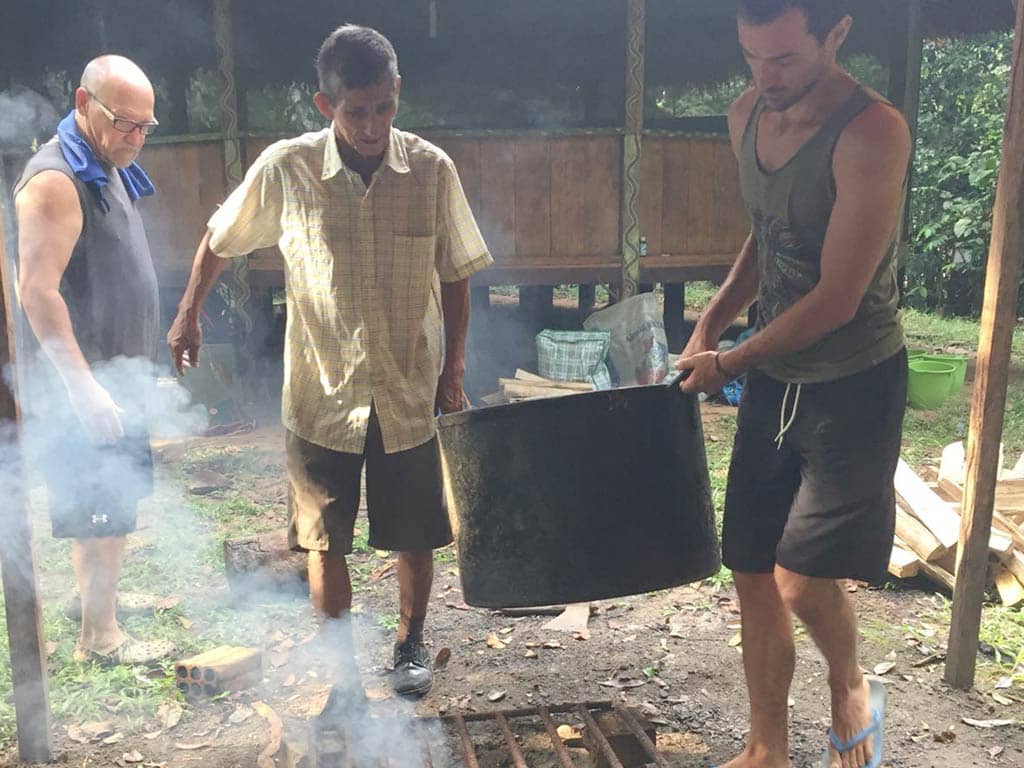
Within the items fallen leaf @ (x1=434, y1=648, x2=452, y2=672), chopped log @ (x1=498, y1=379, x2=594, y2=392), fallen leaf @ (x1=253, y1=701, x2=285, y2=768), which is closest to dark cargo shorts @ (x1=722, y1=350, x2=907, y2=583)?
fallen leaf @ (x1=434, y1=648, x2=452, y2=672)

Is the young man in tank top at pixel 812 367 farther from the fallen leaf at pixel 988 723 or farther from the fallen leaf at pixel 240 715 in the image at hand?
the fallen leaf at pixel 240 715

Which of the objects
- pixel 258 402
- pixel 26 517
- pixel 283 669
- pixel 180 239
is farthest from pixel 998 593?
pixel 180 239

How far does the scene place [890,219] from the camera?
8.07ft

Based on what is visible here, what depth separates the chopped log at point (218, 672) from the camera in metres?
3.55

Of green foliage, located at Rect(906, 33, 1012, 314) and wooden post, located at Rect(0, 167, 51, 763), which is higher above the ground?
green foliage, located at Rect(906, 33, 1012, 314)

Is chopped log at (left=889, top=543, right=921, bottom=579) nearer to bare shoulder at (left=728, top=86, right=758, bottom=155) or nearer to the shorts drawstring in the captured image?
the shorts drawstring

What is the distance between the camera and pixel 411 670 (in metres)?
3.66

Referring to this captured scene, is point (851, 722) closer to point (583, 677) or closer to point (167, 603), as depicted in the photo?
point (583, 677)

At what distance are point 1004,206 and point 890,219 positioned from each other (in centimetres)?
120

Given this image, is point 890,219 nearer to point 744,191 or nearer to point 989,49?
point 744,191

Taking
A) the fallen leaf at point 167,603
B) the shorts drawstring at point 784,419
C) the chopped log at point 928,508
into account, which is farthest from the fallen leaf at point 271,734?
the chopped log at point 928,508

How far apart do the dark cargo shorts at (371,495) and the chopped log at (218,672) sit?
0.65 m

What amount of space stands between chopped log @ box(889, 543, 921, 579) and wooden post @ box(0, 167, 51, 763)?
375 centimetres

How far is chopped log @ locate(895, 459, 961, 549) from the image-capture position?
4.50 meters
